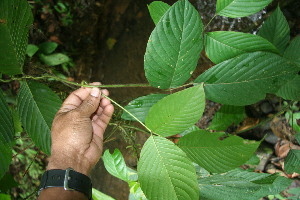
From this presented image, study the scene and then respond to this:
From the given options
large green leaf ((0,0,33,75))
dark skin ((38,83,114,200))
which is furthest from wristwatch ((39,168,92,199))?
large green leaf ((0,0,33,75))

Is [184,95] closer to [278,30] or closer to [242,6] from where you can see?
[242,6]

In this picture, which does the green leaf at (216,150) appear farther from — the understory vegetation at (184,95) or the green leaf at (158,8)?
the green leaf at (158,8)

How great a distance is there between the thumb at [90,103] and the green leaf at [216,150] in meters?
0.39

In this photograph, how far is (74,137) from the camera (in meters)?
1.08

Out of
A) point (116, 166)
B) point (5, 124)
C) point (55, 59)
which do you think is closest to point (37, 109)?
point (5, 124)

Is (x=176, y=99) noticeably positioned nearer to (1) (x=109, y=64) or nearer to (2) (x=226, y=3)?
(2) (x=226, y=3)

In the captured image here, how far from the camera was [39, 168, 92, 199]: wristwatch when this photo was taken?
101 centimetres

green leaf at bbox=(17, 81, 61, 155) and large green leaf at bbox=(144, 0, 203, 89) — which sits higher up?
large green leaf at bbox=(144, 0, 203, 89)

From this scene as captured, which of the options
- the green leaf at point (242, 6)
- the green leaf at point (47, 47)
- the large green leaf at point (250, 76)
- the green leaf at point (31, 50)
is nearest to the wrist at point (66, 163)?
the large green leaf at point (250, 76)

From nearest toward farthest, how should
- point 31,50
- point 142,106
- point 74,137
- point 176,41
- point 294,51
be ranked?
point 176,41 < point 142,106 < point 74,137 < point 294,51 < point 31,50

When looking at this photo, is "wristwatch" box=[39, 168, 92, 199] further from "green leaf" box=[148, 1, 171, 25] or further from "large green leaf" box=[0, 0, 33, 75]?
"green leaf" box=[148, 1, 171, 25]

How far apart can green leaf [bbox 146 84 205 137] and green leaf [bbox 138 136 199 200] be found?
0.04m

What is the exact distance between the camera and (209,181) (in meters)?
1.01

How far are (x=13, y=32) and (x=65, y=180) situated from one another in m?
0.56
